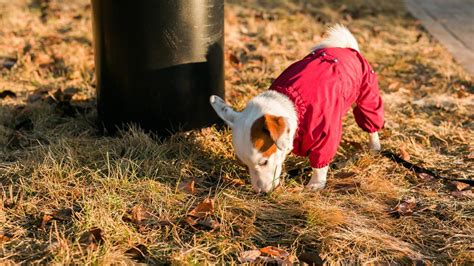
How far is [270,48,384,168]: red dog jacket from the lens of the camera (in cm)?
326

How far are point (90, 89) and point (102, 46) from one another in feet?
4.09

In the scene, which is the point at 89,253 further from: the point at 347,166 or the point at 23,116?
the point at 23,116

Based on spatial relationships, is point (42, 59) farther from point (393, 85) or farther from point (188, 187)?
point (393, 85)

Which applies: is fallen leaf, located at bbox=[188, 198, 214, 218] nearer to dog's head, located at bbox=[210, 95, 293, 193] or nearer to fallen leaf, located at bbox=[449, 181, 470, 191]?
dog's head, located at bbox=[210, 95, 293, 193]

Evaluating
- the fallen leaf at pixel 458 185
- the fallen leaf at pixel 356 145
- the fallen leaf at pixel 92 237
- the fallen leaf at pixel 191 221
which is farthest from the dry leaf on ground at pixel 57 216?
the fallen leaf at pixel 458 185

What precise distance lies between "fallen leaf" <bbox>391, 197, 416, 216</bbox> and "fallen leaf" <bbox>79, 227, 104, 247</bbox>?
5.43 feet

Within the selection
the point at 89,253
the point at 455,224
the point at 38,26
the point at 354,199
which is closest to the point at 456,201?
the point at 455,224

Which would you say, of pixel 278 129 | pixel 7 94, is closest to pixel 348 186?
pixel 278 129

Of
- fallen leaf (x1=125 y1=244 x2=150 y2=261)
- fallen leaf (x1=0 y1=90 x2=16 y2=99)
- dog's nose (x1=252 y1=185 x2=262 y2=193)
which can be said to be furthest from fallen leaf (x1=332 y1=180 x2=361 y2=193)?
fallen leaf (x1=0 y1=90 x2=16 y2=99)

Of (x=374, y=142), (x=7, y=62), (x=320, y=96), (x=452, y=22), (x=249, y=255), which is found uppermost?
(x=320, y=96)

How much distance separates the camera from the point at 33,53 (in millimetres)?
5902

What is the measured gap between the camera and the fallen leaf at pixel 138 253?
2.78 meters

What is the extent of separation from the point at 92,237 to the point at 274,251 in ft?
3.04

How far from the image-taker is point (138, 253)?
9.17 feet
